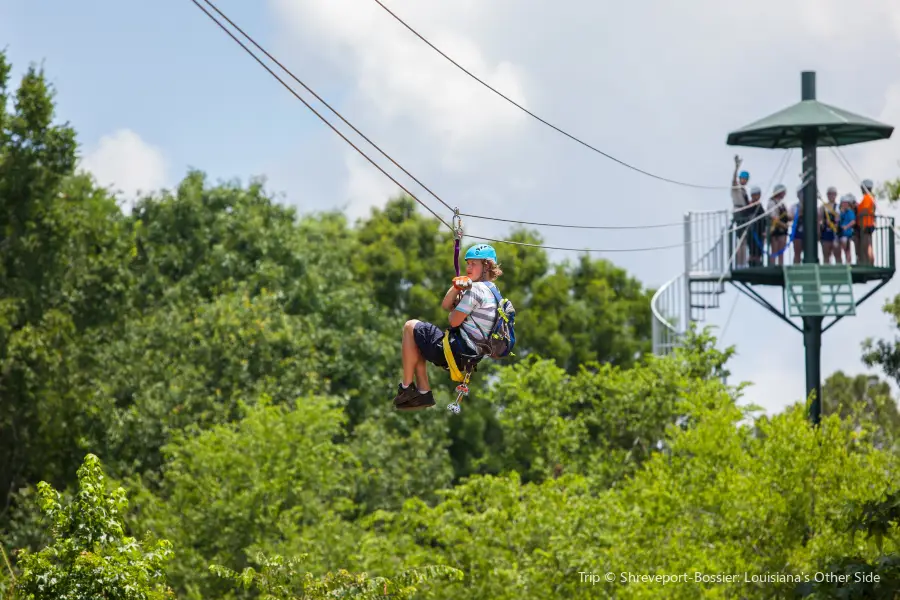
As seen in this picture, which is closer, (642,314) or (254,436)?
(254,436)

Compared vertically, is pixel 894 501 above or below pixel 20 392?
below

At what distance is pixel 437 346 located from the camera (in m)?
16.6

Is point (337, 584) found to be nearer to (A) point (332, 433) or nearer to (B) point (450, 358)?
(B) point (450, 358)

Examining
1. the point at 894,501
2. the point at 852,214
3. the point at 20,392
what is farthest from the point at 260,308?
the point at 894,501

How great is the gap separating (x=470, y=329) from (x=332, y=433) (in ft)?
91.6

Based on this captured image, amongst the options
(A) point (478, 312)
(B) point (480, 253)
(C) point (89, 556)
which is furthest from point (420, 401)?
(C) point (89, 556)

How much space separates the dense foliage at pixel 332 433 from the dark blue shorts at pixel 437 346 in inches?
336

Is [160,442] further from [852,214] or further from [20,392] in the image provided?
[852,214]

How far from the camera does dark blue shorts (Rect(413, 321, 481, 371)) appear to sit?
1648 cm

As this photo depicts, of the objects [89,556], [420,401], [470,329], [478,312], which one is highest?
[478,312]

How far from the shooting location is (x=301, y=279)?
53500 mm

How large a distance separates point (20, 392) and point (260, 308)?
28.3 feet

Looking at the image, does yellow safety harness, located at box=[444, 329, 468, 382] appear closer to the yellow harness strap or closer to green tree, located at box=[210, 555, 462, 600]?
the yellow harness strap

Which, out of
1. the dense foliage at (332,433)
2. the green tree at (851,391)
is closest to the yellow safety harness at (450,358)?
the dense foliage at (332,433)
